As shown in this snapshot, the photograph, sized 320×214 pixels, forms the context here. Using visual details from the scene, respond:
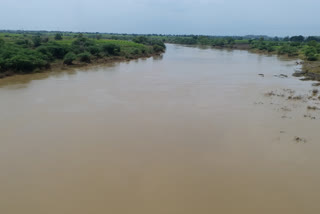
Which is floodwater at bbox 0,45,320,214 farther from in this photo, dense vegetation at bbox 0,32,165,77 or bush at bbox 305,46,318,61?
bush at bbox 305,46,318,61

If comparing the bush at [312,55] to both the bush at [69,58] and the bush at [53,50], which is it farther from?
the bush at [53,50]

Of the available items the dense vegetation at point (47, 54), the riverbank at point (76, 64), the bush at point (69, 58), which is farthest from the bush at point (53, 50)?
the bush at point (69, 58)

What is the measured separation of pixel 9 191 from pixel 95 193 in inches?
69.9

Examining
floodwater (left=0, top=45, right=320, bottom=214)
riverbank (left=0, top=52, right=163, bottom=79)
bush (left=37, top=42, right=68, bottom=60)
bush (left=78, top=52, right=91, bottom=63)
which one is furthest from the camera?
bush (left=78, top=52, right=91, bottom=63)

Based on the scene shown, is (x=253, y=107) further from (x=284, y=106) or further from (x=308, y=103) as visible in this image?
(x=308, y=103)

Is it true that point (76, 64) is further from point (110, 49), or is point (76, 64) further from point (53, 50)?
point (110, 49)

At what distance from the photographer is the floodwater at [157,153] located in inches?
193

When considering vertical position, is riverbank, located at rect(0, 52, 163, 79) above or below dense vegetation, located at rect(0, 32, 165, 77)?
below

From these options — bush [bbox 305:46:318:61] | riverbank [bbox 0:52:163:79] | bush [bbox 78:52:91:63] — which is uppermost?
bush [bbox 305:46:318:61]

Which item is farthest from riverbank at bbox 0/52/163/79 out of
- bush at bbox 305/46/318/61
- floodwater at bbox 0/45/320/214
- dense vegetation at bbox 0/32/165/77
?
bush at bbox 305/46/318/61

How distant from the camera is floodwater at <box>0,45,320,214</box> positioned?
16.1 ft

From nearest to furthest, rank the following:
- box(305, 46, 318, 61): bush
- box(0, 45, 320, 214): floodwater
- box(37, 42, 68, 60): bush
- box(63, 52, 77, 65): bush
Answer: box(0, 45, 320, 214): floodwater < box(37, 42, 68, 60): bush < box(63, 52, 77, 65): bush < box(305, 46, 318, 61): bush

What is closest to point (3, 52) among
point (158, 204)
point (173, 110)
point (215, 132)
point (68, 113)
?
point (68, 113)

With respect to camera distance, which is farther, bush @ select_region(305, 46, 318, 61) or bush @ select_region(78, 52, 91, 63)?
bush @ select_region(305, 46, 318, 61)
